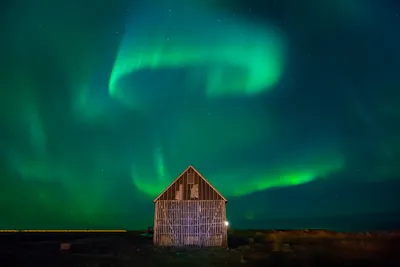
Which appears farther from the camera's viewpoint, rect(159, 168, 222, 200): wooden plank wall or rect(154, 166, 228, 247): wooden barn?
rect(159, 168, 222, 200): wooden plank wall

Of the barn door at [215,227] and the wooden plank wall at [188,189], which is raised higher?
the wooden plank wall at [188,189]

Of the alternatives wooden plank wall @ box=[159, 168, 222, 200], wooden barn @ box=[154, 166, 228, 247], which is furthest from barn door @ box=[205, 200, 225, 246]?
wooden plank wall @ box=[159, 168, 222, 200]

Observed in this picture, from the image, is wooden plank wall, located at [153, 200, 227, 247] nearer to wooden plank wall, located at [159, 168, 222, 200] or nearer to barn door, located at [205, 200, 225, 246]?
barn door, located at [205, 200, 225, 246]

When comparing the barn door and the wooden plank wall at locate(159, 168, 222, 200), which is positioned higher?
the wooden plank wall at locate(159, 168, 222, 200)

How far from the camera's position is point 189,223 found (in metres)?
46.6

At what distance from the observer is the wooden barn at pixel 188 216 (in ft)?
153

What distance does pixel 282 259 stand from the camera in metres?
35.1

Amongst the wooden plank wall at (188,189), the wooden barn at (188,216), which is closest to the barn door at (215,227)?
the wooden barn at (188,216)

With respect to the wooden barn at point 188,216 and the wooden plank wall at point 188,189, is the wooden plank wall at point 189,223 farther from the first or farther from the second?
the wooden plank wall at point 188,189

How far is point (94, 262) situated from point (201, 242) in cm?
1650

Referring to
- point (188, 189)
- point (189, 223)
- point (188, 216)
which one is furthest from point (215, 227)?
point (188, 189)

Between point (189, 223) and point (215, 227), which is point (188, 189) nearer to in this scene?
point (189, 223)

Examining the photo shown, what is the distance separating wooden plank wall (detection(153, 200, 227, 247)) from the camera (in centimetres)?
4650

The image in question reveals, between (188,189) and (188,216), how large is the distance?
132 inches
